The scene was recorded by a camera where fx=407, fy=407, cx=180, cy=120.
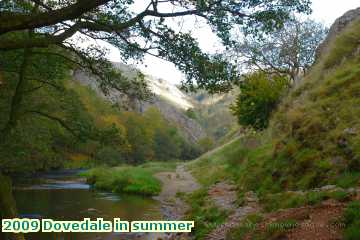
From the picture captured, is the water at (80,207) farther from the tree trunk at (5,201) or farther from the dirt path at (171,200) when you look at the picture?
the tree trunk at (5,201)

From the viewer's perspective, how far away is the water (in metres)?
19.1

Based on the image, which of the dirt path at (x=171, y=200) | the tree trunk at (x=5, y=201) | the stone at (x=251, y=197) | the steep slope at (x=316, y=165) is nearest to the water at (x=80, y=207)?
the dirt path at (x=171, y=200)

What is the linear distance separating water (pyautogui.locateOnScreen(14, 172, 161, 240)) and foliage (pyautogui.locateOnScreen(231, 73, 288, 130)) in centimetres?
1289

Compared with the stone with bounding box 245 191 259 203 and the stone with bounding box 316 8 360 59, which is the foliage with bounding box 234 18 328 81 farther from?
the stone with bounding box 245 191 259 203

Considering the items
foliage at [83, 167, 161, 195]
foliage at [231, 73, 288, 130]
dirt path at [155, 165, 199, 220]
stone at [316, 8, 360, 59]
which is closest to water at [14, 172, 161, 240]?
dirt path at [155, 165, 199, 220]

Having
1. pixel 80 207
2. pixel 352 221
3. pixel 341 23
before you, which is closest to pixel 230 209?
pixel 352 221

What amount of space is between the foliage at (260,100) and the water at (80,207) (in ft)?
42.3

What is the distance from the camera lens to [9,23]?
344 inches

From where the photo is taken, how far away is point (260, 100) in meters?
37.5

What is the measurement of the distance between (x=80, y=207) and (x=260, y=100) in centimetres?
1925

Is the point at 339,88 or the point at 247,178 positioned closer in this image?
the point at 339,88

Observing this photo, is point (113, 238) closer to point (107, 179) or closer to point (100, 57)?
point (100, 57)

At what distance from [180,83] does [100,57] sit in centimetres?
433

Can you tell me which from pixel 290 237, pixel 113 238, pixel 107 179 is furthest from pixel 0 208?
pixel 107 179
